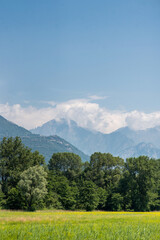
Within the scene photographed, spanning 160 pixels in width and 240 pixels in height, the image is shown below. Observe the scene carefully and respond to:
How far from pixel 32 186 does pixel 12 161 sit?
52.6ft

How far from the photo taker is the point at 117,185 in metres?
83.2

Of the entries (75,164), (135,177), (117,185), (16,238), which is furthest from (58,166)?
(16,238)

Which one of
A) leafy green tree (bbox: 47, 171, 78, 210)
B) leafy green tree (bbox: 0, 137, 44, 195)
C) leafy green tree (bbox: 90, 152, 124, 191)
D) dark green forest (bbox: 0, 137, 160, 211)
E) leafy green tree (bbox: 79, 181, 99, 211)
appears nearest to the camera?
dark green forest (bbox: 0, 137, 160, 211)

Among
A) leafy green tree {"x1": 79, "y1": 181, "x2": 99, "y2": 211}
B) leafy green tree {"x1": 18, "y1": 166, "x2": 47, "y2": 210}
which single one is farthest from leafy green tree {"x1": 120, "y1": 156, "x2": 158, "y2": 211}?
leafy green tree {"x1": 18, "y1": 166, "x2": 47, "y2": 210}

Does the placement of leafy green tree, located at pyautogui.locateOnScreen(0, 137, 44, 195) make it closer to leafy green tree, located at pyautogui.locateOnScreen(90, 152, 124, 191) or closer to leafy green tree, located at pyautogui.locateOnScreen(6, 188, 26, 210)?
leafy green tree, located at pyautogui.locateOnScreen(6, 188, 26, 210)

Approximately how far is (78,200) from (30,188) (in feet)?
66.6

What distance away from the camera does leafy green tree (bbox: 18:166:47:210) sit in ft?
195

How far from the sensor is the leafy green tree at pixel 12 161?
7156 centimetres

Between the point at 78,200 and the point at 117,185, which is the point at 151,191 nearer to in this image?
the point at 117,185

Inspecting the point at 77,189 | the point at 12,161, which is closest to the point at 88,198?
the point at 77,189

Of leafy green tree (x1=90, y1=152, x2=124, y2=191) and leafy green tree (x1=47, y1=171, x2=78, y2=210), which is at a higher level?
leafy green tree (x1=90, y1=152, x2=124, y2=191)

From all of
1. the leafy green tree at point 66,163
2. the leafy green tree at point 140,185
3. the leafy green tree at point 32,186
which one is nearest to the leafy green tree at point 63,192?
the leafy green tree at point 32,186

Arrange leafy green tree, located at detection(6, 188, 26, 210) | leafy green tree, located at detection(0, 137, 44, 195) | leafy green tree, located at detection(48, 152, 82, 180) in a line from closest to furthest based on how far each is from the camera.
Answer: leafy green tree, located at detection(6, 188, 26, 210) < leafy green tree, located at detection(0, 137, 44, 195) < leafy green tree, located at detection(48, 152, 82, 180)

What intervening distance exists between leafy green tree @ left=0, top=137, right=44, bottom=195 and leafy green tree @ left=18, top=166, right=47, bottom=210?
1023 cm
